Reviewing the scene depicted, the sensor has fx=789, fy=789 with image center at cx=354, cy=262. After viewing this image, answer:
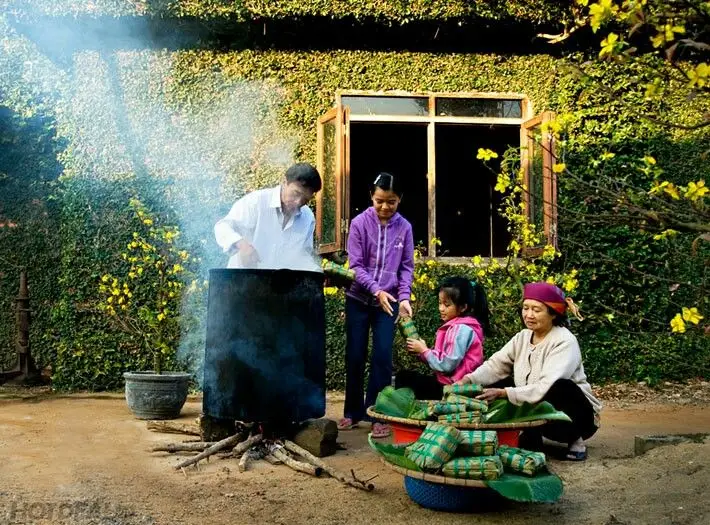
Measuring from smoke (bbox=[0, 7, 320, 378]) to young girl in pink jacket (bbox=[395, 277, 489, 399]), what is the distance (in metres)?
3.58

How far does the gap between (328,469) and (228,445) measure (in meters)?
0.71

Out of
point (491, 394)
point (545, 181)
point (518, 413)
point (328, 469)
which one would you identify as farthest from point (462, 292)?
point (545, 181)

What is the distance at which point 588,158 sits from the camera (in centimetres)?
800

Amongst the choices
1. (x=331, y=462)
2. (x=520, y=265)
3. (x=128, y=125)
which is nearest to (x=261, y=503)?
(x=331, y=462)

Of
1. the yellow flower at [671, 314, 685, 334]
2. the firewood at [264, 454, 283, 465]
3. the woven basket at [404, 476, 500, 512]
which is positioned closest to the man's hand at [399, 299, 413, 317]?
the firewood at [264, 454, 283, 465]

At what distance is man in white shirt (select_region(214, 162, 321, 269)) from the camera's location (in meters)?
4.55

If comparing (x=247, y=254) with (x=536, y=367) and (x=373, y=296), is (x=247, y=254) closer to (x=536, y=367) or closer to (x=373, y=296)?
(x=373, y=296)

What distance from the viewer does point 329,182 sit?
765cm

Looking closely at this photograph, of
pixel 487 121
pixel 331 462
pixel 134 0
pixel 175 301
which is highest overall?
pixel 134 0

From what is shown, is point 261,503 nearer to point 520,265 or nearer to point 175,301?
point 175,301

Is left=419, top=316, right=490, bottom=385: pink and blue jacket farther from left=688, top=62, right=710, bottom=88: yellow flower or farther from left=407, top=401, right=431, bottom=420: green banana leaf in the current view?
left=688, top=62, right=710, bottom=88: yellow flower

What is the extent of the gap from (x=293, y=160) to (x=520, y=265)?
2497mm

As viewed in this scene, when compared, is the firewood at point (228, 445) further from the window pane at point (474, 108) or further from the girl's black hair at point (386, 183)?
the window pane at point (474, 108)

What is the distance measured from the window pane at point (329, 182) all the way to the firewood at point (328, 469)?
3.44 metres
